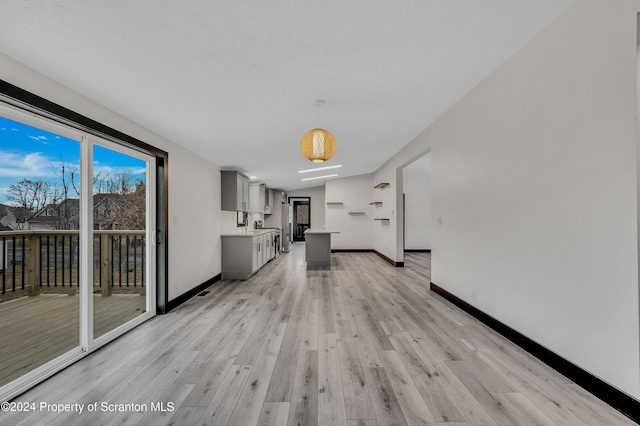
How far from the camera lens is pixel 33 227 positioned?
2207 millimetres

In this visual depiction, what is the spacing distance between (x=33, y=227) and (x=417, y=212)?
9.35 m

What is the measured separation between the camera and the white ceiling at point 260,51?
157 cm

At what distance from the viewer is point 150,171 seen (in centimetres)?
340

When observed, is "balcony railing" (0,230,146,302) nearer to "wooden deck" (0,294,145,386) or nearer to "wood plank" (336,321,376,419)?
"wooden deck" (0,294,145,386)

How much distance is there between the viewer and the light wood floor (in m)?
1.67

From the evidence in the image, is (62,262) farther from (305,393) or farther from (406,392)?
(406,392)

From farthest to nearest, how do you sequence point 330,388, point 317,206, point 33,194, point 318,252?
1. point 317,206
2. point 318,252
3. point 33,194
4. point 330,388

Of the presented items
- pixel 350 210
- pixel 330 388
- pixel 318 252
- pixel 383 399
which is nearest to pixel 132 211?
pixel 330 388

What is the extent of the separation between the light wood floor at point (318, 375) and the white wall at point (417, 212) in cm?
613

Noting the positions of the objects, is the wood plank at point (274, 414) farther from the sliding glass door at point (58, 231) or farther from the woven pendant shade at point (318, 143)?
the woven pendant shade at point (318, 143)

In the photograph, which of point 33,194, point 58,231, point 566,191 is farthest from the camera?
point 58,231

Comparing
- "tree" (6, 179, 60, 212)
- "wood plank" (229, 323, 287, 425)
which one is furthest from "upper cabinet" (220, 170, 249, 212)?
"wood plank" (229, 323, 287, 425)

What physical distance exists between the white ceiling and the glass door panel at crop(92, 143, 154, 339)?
0.61 meters

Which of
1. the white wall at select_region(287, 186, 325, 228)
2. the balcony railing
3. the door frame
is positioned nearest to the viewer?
the door frame
